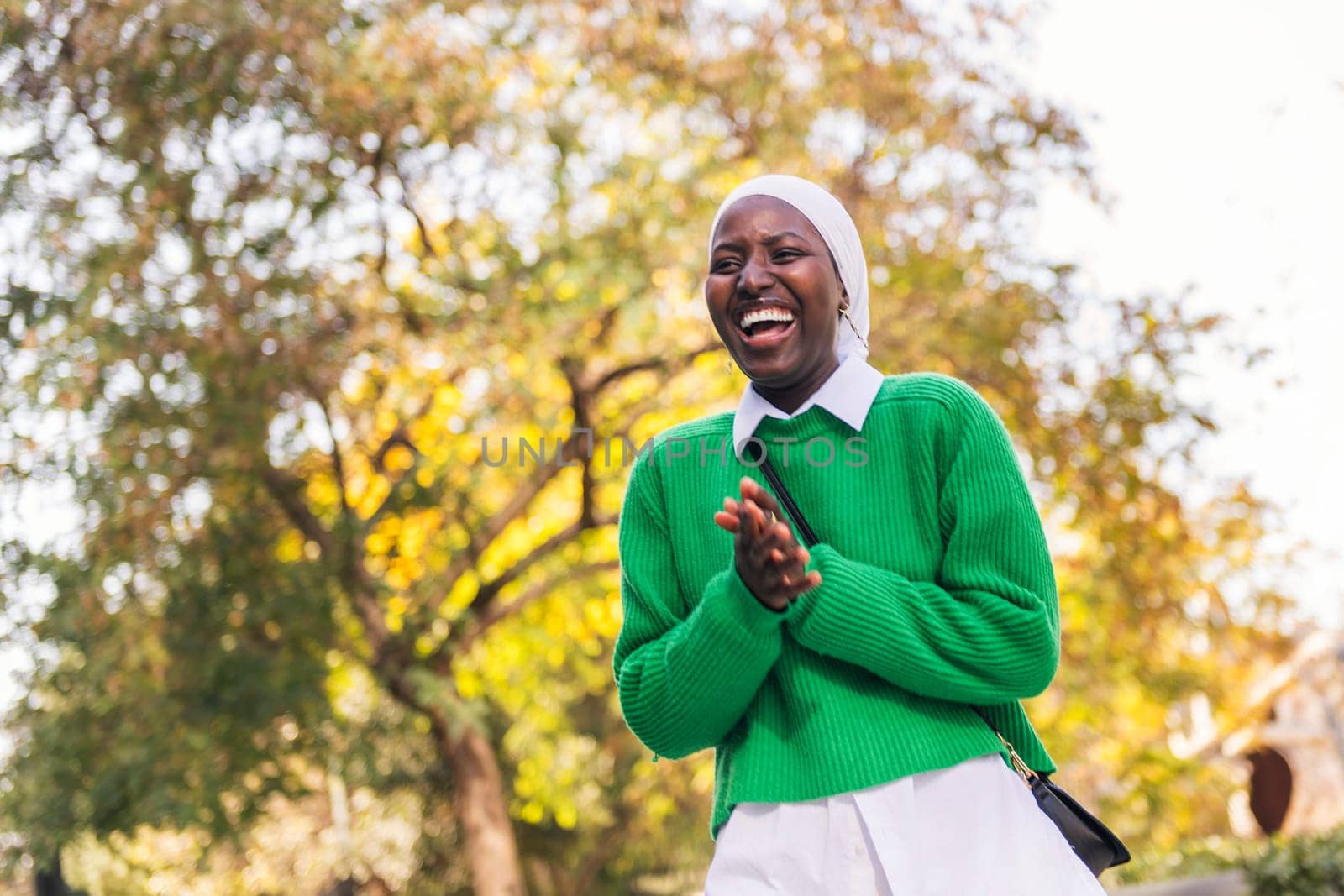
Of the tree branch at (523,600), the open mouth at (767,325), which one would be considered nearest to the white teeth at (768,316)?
the open mouth at (767,325)

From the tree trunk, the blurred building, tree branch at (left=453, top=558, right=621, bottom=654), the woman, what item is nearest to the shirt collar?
the woman

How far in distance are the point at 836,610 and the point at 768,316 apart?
0.46 m

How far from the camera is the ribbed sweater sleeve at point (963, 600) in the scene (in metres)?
1.83

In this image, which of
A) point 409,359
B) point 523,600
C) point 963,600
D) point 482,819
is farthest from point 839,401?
point 482,819

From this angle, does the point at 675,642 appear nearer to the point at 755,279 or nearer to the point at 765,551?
the point at 765,551

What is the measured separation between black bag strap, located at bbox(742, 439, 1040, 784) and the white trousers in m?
0.05

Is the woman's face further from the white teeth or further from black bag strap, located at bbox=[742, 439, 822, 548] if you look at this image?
black bag strap, located at bbox=[742, 439, 822, 548]

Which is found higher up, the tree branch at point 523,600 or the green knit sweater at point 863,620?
the green knit sweater at point 863,620

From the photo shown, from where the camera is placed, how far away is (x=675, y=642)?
1.94 meters

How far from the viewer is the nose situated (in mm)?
2014

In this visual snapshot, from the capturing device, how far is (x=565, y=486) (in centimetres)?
1332

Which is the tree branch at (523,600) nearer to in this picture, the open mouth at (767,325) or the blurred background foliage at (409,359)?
the blurred background foliage at (409,359)

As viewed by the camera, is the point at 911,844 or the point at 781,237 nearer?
the point at 911,844

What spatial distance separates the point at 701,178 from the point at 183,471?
3990 millimetres
